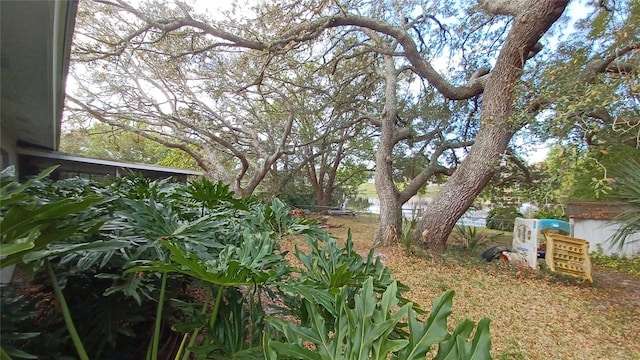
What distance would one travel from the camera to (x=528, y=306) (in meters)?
3.81

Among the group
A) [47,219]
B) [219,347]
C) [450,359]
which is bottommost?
[219,347]

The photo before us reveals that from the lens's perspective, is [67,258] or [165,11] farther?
[165,11]

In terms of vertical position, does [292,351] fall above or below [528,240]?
above

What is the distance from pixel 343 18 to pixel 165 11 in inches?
164

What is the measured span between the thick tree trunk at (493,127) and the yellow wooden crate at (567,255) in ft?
4.65

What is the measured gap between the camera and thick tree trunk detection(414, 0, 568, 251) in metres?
4.41

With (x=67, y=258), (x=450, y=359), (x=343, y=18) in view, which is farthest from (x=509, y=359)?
(x=343, y=18)

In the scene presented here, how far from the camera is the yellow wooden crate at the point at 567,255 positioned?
185 inches

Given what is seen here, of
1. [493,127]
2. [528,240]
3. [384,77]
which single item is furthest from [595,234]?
[384,77]

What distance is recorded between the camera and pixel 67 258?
1.12m

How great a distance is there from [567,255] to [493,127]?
2.41m

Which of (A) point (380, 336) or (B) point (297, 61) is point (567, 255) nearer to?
(A) point (380, 336)

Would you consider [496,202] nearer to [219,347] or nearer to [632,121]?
[632,121]

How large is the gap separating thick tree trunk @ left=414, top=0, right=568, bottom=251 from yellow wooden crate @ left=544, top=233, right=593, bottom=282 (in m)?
1.42
